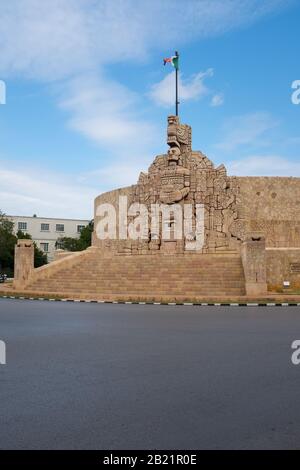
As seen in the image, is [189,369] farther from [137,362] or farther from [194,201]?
[194,201]

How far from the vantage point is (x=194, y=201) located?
81.6 ft

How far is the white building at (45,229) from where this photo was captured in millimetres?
60625

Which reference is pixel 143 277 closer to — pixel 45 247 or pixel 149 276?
pixel 149 276

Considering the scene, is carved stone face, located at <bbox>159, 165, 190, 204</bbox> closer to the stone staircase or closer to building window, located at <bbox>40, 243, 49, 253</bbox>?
the stone staircase

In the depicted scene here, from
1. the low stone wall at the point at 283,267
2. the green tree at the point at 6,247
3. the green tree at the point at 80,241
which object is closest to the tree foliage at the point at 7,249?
the green tree at the point at 6,247

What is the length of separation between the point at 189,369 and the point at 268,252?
640 inches

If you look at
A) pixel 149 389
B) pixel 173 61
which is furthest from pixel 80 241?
pixel 149 389

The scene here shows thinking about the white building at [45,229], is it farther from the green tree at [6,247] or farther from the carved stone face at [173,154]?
the carved stone face at [173,154]

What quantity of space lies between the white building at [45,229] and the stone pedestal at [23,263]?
38171mm

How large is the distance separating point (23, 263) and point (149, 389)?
18.8 m

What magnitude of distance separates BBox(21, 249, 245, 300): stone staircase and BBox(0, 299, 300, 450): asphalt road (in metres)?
9.01

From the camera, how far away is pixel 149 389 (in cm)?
464

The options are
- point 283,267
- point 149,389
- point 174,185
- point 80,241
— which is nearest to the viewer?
point 149,389

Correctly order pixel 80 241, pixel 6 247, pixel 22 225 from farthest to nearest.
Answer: pixel 22 225 < pixel 80 241 < pixel 6 247
